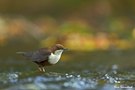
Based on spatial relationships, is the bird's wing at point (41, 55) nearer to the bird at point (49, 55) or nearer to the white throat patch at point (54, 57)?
the bird at point (49, 55)

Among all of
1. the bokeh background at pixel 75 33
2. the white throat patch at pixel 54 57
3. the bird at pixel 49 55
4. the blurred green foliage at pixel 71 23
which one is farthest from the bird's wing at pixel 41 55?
the blurred green foliage at pixel 71 23

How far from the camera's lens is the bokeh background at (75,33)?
1620 cm

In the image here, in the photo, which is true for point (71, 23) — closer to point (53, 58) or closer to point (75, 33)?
point (75, 33)

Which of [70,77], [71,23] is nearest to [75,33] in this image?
[71,23]

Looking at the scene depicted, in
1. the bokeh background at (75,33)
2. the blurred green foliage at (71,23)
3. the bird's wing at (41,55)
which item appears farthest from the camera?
the blurred green foliage at (71,23)

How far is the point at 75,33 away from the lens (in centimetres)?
2305

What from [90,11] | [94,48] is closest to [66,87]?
[94,48]

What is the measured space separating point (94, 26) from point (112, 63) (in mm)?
10708

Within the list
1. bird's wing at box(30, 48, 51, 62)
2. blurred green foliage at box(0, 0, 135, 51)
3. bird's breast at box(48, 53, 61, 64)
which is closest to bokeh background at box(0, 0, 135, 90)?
blurred green foliage at box(0, 0, 135, 51)

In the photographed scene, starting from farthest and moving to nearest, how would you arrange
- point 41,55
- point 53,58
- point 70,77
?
point 41,55
point 70,77
point 53,58

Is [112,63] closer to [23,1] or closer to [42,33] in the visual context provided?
[42,33]

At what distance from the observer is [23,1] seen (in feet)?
105

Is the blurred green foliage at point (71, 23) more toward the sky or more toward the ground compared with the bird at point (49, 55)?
more toward the sky

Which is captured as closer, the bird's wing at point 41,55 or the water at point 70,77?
the water at point 70,77
